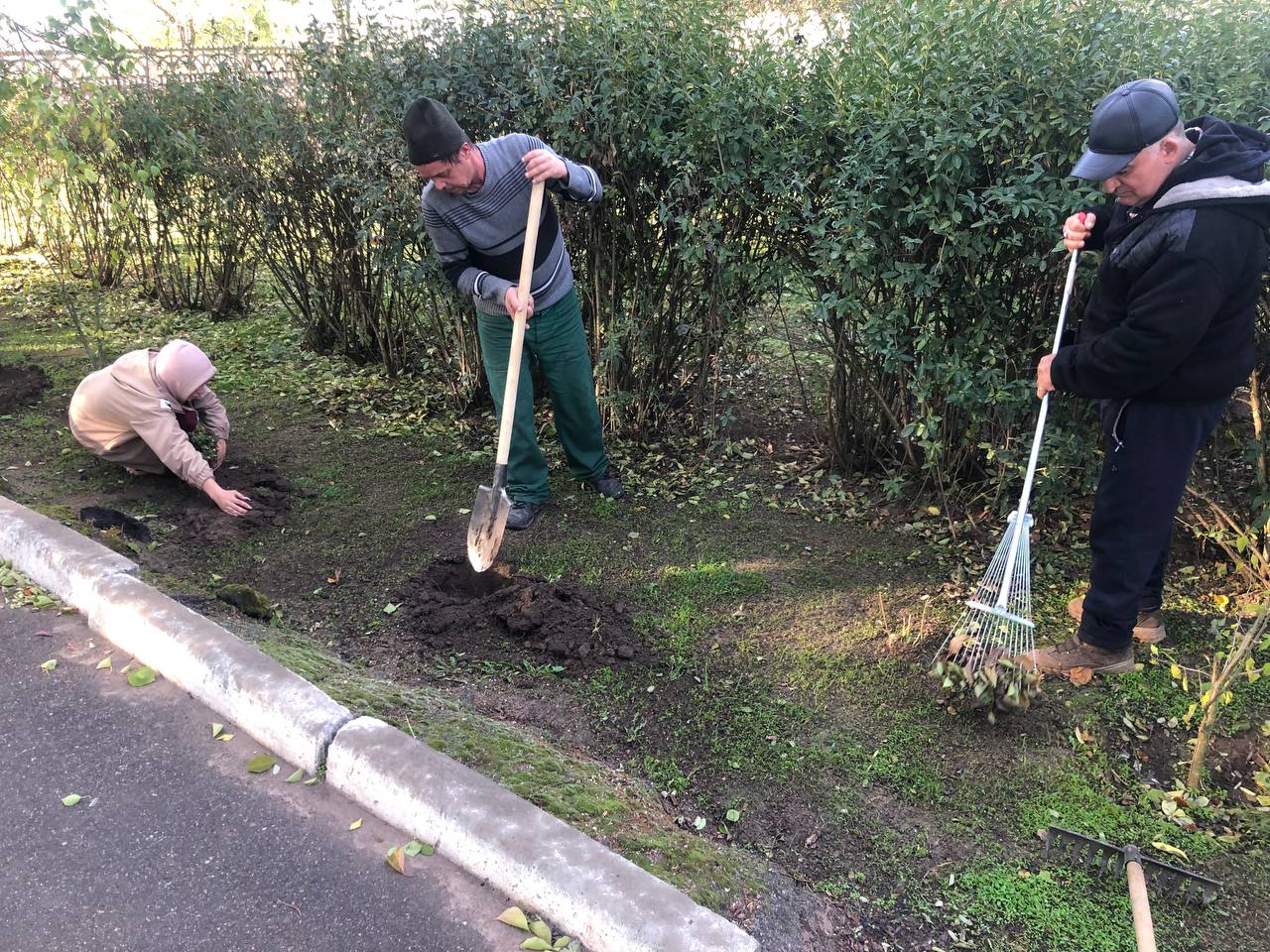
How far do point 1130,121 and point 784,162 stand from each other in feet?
5.38

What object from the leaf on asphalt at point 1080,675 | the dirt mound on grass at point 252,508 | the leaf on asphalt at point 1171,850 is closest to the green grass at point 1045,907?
the leaf on asphalt at point 1171,850

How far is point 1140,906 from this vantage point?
2.18 metres

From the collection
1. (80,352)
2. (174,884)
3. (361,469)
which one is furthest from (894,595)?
(80,352)

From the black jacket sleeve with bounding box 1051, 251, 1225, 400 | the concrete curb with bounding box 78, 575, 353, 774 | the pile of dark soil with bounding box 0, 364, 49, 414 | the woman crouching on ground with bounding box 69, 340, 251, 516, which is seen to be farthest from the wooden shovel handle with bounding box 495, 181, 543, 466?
the pile of dark soil with bounding box 0, 364, 49, 414

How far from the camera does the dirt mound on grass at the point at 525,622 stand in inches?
137

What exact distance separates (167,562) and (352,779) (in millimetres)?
2061

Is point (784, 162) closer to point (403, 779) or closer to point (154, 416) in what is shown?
point (403, 779)

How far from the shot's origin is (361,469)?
5234mm

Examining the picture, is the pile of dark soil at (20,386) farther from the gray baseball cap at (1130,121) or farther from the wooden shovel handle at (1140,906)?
the wooden shovel handle at (1140,906)

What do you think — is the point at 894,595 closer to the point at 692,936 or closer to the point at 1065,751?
the point at 1065,751

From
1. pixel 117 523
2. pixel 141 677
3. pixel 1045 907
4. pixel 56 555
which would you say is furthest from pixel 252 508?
pixel 1045 907

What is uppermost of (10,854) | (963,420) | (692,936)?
(963,420)

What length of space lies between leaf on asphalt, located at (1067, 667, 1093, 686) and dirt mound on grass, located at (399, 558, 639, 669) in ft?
5.57

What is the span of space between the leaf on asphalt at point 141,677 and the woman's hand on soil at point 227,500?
140cm
